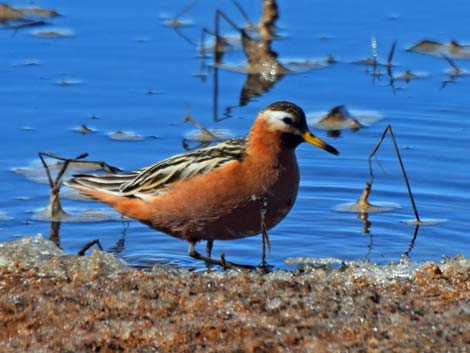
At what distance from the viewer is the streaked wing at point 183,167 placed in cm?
861

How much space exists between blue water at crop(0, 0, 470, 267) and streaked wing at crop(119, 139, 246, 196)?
51 cm

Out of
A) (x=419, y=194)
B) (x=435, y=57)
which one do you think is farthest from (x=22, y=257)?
(x=435, y=57)

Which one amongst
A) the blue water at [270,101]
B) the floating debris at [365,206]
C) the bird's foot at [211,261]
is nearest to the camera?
the bird's foot at [211,261]

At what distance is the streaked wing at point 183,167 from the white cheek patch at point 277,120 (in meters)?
0.24

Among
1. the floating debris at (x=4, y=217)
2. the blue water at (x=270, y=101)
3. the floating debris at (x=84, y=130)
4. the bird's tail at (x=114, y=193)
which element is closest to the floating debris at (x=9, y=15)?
the blue water at (x=270, y=101)

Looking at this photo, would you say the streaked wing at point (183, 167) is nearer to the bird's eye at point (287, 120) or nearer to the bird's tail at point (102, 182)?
the bird's tail at point (102, 182)

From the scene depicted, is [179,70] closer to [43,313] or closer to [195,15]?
[195,15]

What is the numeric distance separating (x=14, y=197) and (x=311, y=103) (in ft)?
10.4

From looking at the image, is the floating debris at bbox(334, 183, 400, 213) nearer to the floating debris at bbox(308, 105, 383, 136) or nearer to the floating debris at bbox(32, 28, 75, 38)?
the floating debris at bbox(308, 105, 383, 136)

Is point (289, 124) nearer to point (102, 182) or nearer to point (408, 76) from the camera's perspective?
point (102, 182)

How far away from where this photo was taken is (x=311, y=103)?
11.9 m

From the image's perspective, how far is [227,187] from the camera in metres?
8.38

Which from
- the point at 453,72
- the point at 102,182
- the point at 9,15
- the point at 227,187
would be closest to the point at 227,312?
the point at 227,187

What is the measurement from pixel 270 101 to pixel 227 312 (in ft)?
20.7
